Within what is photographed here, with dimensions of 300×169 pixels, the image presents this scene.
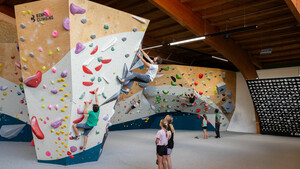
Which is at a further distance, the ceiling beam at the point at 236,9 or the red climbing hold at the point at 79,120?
the ceiling beam at the point at 236,9

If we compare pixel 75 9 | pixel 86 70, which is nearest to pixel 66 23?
pixel 75 9

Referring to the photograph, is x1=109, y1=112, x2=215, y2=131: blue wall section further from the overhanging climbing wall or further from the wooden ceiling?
the overhanging climbing wall

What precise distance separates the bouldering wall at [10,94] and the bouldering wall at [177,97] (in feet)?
14.8

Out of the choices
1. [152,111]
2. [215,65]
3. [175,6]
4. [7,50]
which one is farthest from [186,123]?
[7,50]

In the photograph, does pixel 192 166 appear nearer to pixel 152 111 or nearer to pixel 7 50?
pixel 7 50

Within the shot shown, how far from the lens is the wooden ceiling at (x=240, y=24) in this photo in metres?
7.86

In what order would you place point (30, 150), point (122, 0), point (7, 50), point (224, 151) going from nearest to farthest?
point (30, 150) < point (224, 151) < point (7, 50) < point (122, 0)

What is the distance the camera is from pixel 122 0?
840 cm

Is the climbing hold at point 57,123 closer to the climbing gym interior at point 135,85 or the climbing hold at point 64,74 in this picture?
the climbing gym interior at point 135,85

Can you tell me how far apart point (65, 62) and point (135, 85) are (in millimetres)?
7067

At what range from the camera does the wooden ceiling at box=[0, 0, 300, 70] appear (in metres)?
7.86

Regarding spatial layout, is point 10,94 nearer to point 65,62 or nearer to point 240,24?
point 65,62

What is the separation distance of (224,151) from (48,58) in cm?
532

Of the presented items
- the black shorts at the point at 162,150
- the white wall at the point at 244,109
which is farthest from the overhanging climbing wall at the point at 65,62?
the white wall at the point at 244,109
